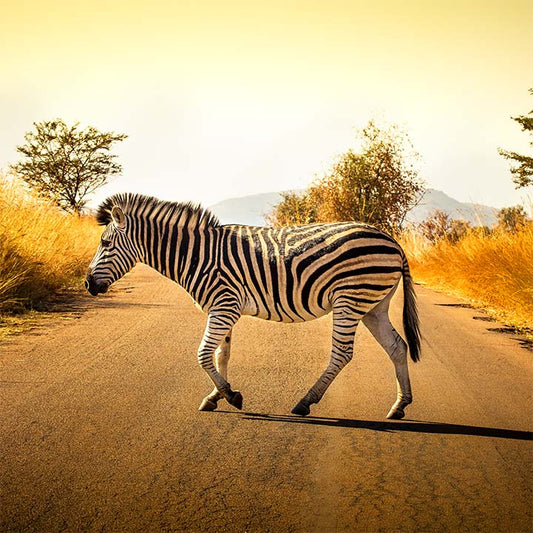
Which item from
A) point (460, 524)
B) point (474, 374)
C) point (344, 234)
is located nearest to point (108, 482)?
point (460, 524)

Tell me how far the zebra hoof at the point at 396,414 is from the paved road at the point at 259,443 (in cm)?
8

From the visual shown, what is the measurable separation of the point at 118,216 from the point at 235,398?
213 centimetres

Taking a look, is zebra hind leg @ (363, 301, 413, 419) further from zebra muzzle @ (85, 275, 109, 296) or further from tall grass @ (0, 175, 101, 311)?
tall grass @ (0, 175, 101, 311)

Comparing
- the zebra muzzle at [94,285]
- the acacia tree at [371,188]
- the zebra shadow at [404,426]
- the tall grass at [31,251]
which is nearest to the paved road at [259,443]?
the zebra shadow at [404,426]

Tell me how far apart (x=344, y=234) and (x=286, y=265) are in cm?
58

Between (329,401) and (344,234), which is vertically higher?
(344,234)

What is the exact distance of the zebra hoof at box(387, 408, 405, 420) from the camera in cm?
577

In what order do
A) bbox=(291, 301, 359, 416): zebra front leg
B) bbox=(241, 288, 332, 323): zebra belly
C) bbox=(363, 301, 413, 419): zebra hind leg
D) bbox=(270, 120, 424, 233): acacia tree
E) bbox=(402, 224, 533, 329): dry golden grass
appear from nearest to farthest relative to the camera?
bbox=(363, 301, 413, 419): zebra hind leg, bbox=(291, 301, 359, 416): zebra front leg, bbox=(241, 288, 332, 323): zebra belly, bbox=(402, 224, 533, 329): dry golden grass, bbox=(270, 120, 424, 233): acacia tree

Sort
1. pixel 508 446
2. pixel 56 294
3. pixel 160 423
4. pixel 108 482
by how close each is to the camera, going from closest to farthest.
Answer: pixel 108 482, pixel 508 446, pixel 160 423, pixel 56 294

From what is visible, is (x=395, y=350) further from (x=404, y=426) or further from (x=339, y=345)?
(x=404, y=426)

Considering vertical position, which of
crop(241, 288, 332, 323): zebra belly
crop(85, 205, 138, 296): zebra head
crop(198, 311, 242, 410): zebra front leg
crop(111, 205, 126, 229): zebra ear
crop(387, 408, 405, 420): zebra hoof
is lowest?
crop(387, 408, 405, 420): zebra hoof

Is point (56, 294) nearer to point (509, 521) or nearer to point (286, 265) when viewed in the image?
point (286, 265)

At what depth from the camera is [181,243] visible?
6.64 m

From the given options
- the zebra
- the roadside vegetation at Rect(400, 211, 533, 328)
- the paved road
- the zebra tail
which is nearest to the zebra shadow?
the paved road
